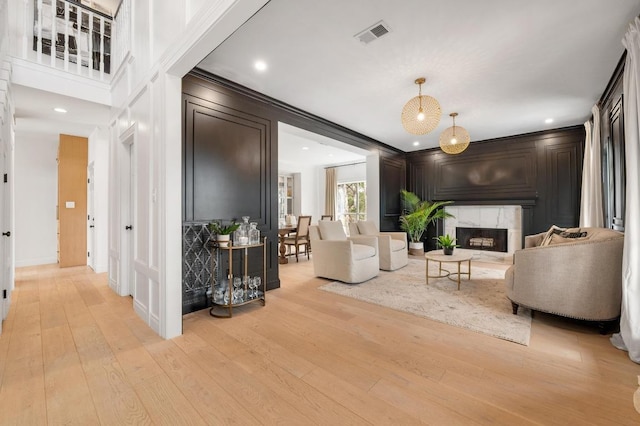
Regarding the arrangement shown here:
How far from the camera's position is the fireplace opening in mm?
A: 5953

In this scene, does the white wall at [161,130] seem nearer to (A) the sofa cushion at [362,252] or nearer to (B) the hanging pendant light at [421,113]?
(B) the hanging pendant light at [421,113]

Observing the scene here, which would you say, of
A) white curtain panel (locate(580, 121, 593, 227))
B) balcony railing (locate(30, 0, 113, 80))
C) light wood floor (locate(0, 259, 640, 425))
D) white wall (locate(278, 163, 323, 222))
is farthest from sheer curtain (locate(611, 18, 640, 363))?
white wall (locate(278, 163, 323, 222))

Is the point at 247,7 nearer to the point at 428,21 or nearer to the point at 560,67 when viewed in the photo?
the point at 428,21

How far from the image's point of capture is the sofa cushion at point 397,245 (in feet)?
15.3

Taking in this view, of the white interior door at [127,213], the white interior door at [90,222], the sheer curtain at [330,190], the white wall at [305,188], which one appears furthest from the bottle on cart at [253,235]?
the sheer curtain at [330,190]

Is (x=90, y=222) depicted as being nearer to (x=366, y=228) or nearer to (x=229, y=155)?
(x=229, y=155)

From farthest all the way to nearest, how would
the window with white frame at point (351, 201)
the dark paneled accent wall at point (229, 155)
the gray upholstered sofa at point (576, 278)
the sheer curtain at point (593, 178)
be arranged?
the window with white frame at point (351, 201)
the sheer curtain at point (593, 178)
the dark paneled accent wall at point (229, 155)
the gray upholstered sofa at point (576, 278)

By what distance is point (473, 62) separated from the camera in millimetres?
2865

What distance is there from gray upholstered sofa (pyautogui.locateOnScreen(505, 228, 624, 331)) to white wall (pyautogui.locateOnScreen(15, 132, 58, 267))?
7.80 meters

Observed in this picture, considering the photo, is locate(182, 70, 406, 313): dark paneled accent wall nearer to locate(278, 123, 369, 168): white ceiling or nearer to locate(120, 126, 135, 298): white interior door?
locate(278, 123, 369, 168): white ceiling

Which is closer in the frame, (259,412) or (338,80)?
(259,412)

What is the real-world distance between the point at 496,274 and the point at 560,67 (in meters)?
2.95

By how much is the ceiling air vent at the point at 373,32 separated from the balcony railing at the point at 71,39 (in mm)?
3113

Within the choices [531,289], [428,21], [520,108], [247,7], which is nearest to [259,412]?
[247,7]
